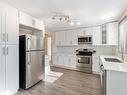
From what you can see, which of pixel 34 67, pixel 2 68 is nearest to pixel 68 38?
pixel 34 67

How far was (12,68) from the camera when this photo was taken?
110 inches

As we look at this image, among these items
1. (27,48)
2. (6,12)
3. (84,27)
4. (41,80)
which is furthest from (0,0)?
(84,27)

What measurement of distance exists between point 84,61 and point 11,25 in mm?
3789

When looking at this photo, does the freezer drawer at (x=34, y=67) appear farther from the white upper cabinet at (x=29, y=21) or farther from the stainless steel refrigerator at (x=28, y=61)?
the white upper cabinet at (x=29, y=21)

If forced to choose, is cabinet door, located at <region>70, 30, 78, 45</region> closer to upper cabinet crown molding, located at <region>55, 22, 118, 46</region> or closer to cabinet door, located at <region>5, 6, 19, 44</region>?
upper cabinet crown molding, located at <region>55, 22, 118, 46</region>

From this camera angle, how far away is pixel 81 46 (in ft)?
19.1

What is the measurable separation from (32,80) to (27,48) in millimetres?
1033

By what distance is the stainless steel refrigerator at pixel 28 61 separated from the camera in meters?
3.07

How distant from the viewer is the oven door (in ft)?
17.0

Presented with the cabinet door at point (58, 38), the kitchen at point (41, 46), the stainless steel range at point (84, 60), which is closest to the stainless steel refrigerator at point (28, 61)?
the kitchen at point (41, 46)

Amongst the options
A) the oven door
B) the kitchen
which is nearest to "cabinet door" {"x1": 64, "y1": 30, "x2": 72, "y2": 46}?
the oven door

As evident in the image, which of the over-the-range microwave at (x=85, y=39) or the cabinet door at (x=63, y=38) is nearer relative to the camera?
the over-the-range microwave at (x=85, y=39)

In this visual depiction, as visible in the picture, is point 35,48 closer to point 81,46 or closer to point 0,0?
point 0,0

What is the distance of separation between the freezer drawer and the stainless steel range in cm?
231
